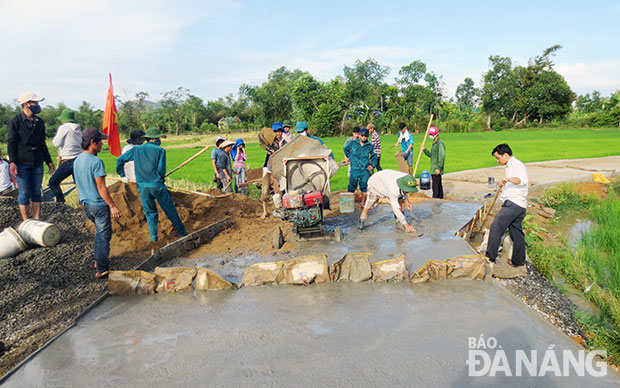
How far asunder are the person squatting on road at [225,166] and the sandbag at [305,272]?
5437 mm

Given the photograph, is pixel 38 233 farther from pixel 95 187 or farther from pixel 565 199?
pixel 565 199

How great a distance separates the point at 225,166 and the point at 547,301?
757cm

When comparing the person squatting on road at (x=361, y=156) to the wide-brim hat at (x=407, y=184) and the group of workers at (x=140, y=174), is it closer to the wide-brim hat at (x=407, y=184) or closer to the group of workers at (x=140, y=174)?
the group of workers at (x=140, y=174)

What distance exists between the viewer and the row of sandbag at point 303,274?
4.73 meters

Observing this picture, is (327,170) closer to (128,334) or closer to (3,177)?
(128,334)

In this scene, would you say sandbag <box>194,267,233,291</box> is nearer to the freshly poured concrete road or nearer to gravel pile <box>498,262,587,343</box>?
the freshly poured concrete road

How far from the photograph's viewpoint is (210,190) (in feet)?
34.8

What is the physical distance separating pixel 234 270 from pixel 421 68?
6652cm

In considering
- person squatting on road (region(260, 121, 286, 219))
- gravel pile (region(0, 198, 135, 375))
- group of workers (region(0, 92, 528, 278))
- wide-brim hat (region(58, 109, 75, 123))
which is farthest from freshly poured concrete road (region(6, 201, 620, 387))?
wide-brim hat (region(58, 109, 75, 123))

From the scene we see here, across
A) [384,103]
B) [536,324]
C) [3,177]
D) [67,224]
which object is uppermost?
[384,103]

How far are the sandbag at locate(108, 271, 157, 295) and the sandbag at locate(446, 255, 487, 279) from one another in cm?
371

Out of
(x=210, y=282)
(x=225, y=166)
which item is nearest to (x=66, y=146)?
(x=225, y=166)

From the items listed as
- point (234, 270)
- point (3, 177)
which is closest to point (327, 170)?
point (234, 270)

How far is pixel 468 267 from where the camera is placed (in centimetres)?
473
